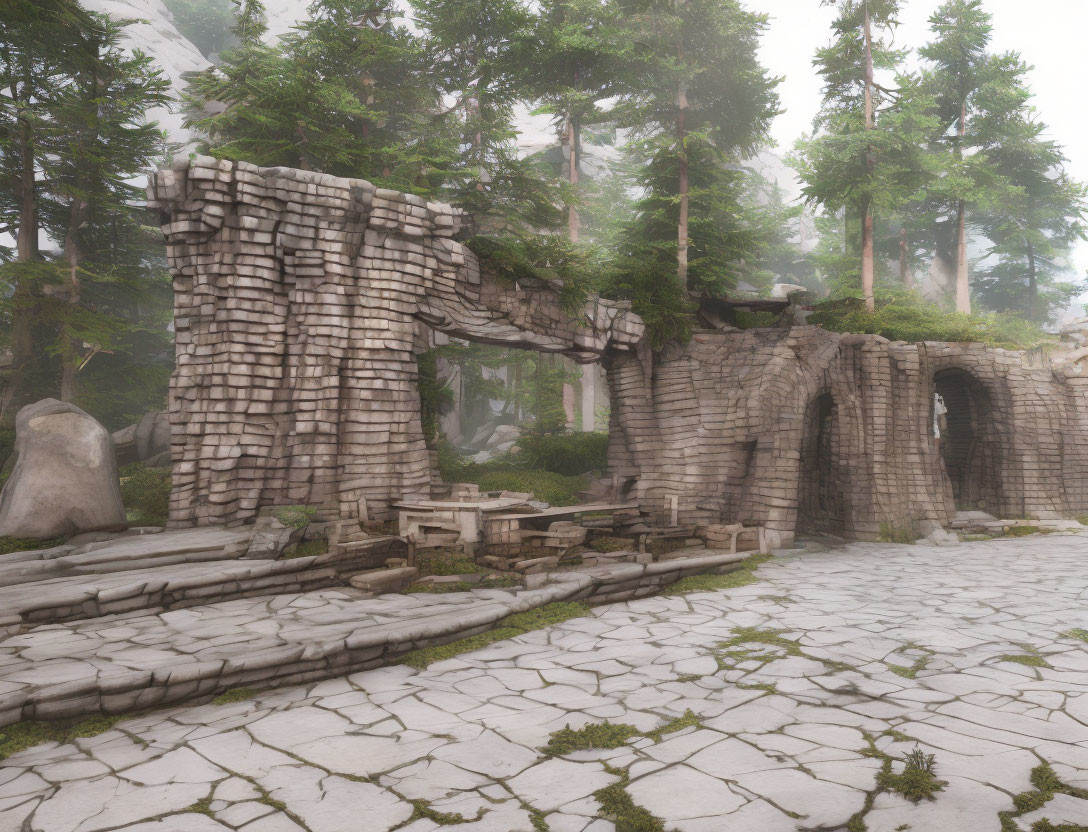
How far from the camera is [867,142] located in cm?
1917

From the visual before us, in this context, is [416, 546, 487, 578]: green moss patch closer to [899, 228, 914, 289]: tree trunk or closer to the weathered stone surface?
the weathered stone surface

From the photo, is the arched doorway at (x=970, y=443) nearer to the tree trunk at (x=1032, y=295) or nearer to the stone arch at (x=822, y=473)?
the stone arch at (x=822, y=473)

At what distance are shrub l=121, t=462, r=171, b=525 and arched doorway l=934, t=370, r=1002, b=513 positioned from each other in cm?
1639

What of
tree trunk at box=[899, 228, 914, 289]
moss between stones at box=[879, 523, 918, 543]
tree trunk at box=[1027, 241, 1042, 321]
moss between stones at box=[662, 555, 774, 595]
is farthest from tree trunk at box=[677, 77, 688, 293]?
tree trunk at box=[1027, 241, 1042, 321]

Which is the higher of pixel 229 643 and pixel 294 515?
pixel 294 515

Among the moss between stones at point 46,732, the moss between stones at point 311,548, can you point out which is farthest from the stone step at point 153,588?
the moss between stones at point 46,732

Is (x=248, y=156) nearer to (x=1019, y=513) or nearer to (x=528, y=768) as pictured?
(x=528, y=768)

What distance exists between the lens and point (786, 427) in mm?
12133

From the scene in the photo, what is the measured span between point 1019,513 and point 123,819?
58.9 feet

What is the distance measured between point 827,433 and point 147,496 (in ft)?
43.7

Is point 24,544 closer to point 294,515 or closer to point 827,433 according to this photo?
point 294,515

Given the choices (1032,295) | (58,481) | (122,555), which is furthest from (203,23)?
(1032,295)

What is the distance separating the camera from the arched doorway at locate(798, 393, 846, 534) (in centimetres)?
1345

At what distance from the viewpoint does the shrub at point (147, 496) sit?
997 centimetres
